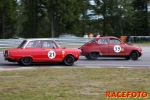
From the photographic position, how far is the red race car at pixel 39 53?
14.8 meters

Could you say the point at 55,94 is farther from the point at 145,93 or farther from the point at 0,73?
the point at 0,73

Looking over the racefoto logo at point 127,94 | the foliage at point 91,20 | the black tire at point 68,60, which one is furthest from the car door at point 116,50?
the foliage at point 91,20

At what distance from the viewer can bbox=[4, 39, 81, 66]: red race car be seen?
14.8 m

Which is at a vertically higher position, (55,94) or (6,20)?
(6,20)

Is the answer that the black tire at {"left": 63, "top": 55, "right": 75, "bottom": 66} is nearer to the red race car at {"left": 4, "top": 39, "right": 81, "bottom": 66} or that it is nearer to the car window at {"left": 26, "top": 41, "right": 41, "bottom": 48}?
the red race car at {"left": 4, "top": 39, "right": 81, "bottom": 66}

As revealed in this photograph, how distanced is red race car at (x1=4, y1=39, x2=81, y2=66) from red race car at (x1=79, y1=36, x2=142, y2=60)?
131 inches

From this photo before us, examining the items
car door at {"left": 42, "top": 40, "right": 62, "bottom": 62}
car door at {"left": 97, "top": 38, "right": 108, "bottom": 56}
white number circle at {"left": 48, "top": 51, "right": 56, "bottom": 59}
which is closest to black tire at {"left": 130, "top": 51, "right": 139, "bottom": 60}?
car door at {"left": 97, "top": 38, "right": 108, "bottom": 56}

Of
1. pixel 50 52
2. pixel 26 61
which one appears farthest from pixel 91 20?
pixel 26 61

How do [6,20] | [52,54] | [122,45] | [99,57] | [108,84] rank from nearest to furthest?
[108,84] < [52,54] < [122,45] < [99,57] < [6,20]

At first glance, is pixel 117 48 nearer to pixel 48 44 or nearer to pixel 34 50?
pixel 48 44

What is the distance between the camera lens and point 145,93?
812cm

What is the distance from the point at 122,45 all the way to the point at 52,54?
17.7 ft

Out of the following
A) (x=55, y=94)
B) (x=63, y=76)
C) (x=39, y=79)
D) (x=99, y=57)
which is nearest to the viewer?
(x=55, y=94)

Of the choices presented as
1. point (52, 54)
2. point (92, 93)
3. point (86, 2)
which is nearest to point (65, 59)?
point (52, 54)
